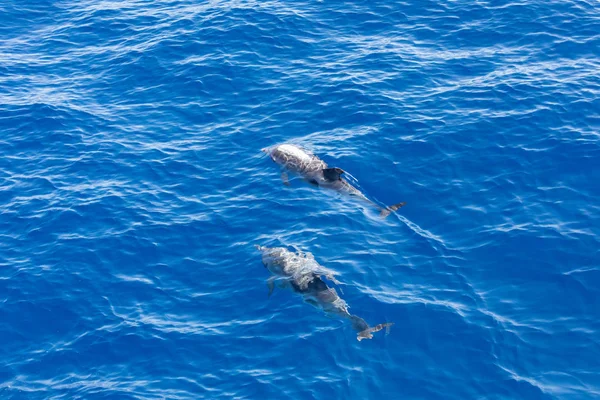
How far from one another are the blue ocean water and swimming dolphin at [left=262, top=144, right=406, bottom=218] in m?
0.53

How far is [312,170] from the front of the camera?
105ft

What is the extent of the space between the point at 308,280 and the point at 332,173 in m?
6.34

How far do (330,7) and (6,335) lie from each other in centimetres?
2902

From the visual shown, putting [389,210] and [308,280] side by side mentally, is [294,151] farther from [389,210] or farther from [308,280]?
[308,280]

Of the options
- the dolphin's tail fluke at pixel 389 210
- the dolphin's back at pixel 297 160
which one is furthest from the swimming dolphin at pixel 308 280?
the dolphin's back at pixel 297 160

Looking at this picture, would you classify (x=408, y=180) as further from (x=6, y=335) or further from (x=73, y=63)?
(x=73, y=63)

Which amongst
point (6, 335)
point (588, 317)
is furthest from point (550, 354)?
point (6, 335)

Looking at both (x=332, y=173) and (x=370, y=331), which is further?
(x=332, y=173)

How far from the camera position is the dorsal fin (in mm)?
30891

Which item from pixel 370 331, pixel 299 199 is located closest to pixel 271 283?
pixel 370 331

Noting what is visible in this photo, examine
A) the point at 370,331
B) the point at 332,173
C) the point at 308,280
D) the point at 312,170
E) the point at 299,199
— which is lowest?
the point at 370,331

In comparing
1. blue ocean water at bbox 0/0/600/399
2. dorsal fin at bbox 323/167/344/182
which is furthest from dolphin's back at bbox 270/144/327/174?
blue ocean water at bbox 0/0/600/399

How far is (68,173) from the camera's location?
33750 mm

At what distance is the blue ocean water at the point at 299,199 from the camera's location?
79.4ft
